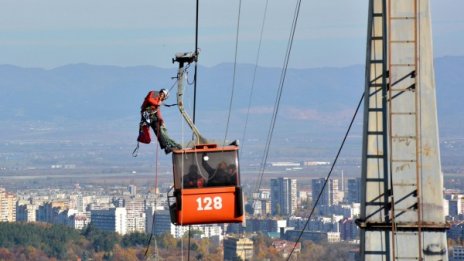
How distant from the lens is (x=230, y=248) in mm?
88812

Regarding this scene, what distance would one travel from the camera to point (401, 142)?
11297 mm

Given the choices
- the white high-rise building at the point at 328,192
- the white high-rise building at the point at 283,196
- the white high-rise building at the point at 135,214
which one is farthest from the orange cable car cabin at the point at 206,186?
the white high-rise building at the point at 328,192

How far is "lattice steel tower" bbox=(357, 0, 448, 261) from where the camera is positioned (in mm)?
11258

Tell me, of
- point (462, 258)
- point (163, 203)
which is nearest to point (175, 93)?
point (462, 258)

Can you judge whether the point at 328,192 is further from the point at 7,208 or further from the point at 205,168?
the point at 205,168

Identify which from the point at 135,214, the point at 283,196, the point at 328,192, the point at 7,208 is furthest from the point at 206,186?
the point at 283,196

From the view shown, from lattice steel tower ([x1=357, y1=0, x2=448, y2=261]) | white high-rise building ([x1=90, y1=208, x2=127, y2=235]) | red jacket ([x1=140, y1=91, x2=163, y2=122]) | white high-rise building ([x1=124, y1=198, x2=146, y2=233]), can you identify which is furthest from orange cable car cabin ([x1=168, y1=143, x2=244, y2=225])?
white high-rise building ([x1=90, y1=208, x2=127, y2=235])

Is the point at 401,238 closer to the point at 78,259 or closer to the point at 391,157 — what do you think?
the point at 391,157

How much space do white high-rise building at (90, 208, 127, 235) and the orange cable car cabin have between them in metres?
109

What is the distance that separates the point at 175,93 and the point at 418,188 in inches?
143

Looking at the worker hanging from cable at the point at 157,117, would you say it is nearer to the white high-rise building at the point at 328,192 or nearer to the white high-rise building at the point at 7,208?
the white high-rise building at the point at 7,208

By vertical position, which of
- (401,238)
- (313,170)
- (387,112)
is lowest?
(401,238)

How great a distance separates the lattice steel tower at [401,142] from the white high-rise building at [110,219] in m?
112

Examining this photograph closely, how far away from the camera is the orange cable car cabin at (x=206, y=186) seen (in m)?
14.4
